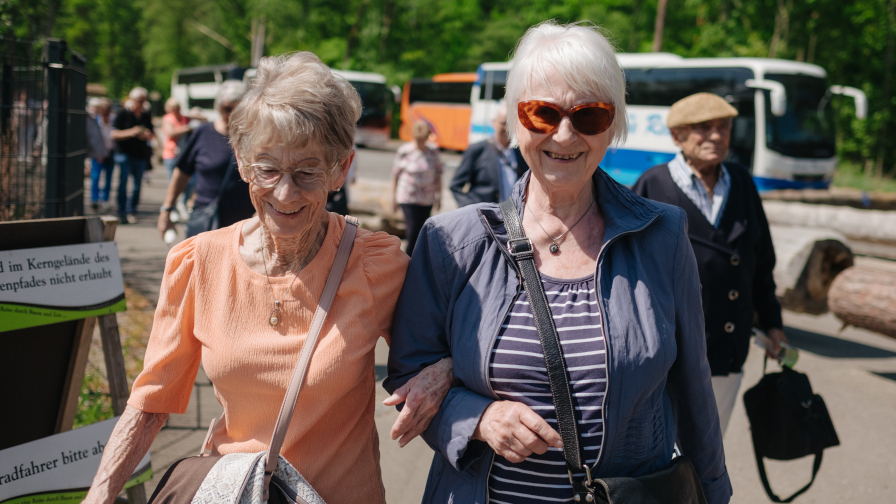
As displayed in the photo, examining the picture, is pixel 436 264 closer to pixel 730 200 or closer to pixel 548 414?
pixel 548 414

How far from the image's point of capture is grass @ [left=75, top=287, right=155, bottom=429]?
3.75 m

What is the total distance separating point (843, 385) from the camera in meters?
5.70

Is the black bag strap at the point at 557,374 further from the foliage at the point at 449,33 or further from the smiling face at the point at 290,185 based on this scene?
the foliage at the point at 449,33

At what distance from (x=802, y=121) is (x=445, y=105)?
17.1 metres

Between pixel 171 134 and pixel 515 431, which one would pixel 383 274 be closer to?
pixel 515 431

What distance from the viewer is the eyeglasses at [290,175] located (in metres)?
1.61

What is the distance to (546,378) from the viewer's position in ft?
5.24

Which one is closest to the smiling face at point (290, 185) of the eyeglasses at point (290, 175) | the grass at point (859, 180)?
the eyeglasses at point (290, 175)

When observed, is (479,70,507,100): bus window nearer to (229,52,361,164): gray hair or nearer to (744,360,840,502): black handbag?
(744,360,840,502): black handbag

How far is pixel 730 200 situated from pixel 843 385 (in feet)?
11.5

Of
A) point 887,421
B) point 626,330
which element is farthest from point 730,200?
point 887,421

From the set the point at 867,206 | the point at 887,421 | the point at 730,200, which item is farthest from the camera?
the point at 867,206

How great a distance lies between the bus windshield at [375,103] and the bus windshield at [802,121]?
62.9 feet

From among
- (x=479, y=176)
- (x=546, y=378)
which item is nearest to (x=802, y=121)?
(x=479, y=176)
